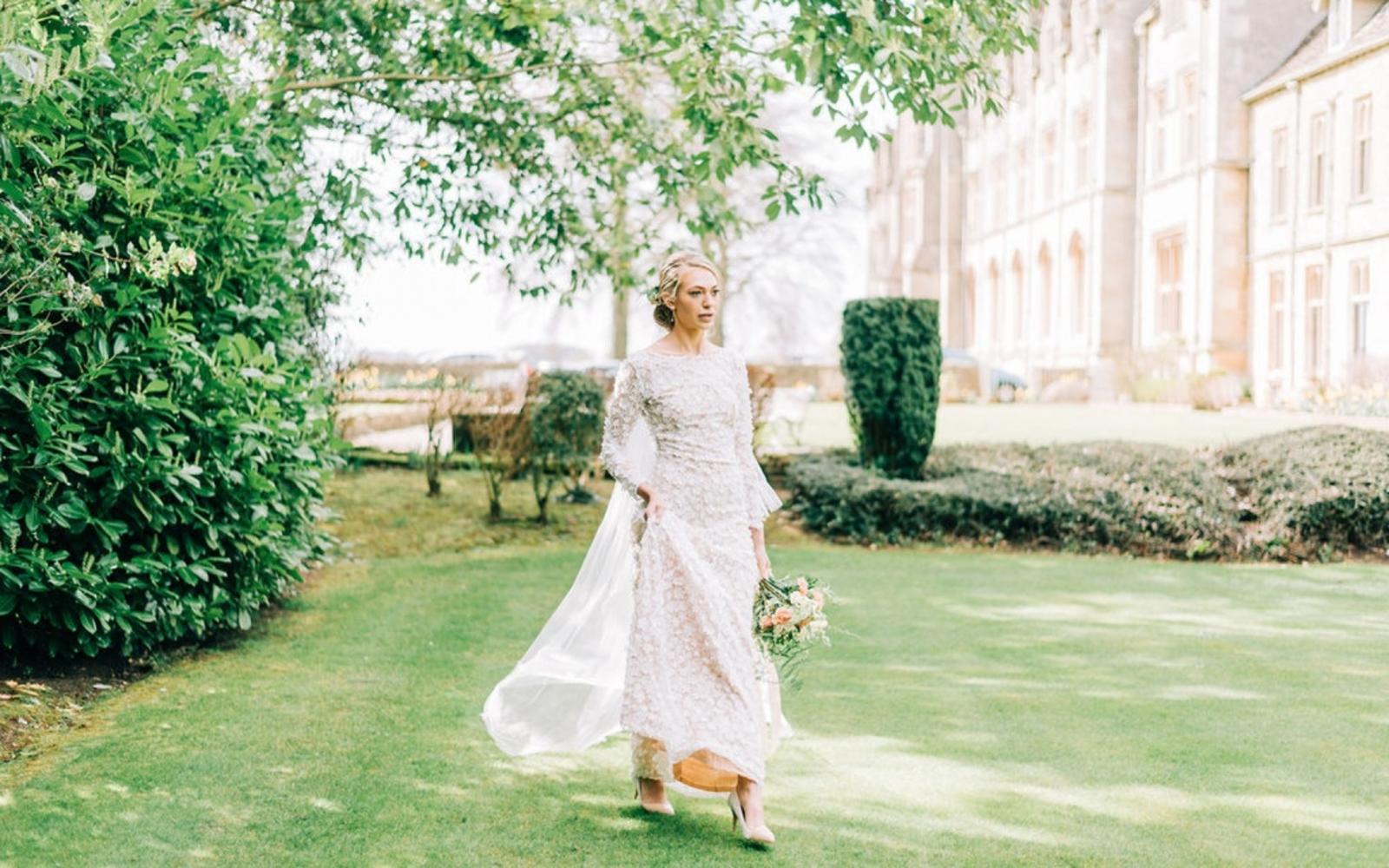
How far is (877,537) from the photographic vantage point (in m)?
13.0

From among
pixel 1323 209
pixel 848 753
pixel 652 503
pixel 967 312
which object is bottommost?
pixel 848 753

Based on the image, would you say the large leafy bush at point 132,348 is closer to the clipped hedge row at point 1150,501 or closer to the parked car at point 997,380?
the clipped hedge row at point 1150,501

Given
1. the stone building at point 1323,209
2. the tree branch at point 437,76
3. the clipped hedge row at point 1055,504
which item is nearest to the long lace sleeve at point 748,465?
the tree branch at point 437,76

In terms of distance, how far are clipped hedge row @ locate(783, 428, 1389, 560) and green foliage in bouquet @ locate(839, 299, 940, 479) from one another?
78cm

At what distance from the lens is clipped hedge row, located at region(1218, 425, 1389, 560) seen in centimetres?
1182

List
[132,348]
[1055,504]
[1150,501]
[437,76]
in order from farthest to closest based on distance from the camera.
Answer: [1055,504], [1150,501], [437,76], [132,348]

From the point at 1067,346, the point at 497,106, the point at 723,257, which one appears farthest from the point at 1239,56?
the point at 497,106

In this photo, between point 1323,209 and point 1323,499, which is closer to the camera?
point 1323,499

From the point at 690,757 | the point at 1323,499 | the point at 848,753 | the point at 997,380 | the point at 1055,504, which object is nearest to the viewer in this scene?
the point at 690,757

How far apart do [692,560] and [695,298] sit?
0.95 meters

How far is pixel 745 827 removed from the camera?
466 centimetres

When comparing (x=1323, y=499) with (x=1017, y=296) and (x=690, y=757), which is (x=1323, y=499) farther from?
(x=1017, y=296)

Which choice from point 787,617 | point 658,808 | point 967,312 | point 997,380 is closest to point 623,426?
point 787,617

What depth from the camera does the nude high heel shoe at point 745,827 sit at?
4.61 metres
